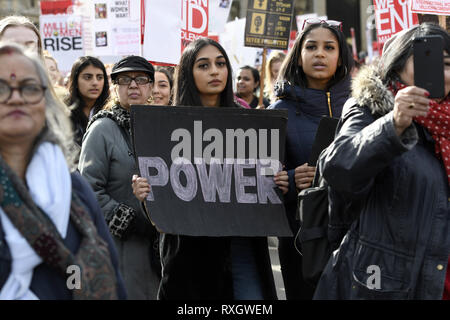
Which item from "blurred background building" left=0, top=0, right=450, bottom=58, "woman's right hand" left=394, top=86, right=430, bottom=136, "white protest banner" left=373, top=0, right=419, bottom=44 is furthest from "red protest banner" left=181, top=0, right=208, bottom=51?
"blurred background building" left=0, top=0, right=450, bottom=58

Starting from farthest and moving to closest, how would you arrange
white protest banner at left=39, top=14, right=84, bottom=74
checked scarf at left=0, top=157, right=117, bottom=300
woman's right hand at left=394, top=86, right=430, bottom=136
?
white protest banner at left=39, top=14, right=84, bottom=74
woman's right hand at left=394, top=86, right=430, bottom=136
checked scarf at left=0, top=157, right=117, bottom=300

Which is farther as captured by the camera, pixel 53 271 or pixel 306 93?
pixel 306 93

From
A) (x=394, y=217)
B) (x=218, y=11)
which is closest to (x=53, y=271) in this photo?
(x=394, y=217)

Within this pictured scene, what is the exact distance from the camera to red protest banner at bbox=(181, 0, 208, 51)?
22.2 feet

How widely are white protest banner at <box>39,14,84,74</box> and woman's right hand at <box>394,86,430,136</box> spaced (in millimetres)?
7189

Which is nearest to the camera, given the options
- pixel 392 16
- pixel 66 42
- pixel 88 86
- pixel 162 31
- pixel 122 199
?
pixel 122 199

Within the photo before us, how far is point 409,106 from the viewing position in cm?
250

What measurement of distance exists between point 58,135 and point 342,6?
34.7m

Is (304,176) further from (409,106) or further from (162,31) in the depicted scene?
(162,31)

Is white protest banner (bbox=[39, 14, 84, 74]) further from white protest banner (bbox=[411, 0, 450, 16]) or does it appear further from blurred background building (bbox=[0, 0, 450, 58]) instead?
blurred background building (bbox=[0, 0, 450, 58])

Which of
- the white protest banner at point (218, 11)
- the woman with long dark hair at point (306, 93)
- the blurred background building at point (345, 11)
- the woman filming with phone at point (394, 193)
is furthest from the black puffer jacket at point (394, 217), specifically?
the blurred background building at point (345, 11)

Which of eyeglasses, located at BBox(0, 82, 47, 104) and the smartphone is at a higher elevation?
the smartphone

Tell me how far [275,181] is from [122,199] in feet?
3.01
